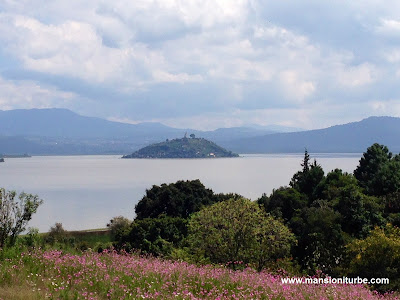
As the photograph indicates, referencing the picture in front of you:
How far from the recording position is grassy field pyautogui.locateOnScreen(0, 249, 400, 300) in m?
11.8

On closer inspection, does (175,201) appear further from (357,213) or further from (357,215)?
(357,215)

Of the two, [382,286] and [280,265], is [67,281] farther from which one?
[280,265]

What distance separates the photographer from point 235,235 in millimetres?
25562

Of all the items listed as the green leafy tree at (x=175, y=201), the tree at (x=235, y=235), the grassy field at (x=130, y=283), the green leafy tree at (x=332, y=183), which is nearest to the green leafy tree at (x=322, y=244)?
the tree at (x=235, y=235)

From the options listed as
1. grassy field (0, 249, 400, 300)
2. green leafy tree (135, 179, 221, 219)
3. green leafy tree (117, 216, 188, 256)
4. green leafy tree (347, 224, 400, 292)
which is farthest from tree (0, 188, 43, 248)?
green leafy tree (135, 179, 221, 219)

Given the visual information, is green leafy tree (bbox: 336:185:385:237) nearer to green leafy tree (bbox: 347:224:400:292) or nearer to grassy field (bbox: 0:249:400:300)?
green leafy tree (bbox: 347:224:400:292)

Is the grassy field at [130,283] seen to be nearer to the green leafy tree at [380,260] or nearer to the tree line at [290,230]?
the tree line at [290,230]

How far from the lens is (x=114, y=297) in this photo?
11.7 meters

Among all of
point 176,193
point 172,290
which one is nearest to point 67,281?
point 172,290

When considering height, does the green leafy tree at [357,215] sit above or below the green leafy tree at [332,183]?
below

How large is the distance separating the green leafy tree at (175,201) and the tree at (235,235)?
46717mm

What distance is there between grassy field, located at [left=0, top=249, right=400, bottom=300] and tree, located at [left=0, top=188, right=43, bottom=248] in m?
5.35

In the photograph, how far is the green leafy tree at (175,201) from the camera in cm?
7444

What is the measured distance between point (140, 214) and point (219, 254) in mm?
52681
